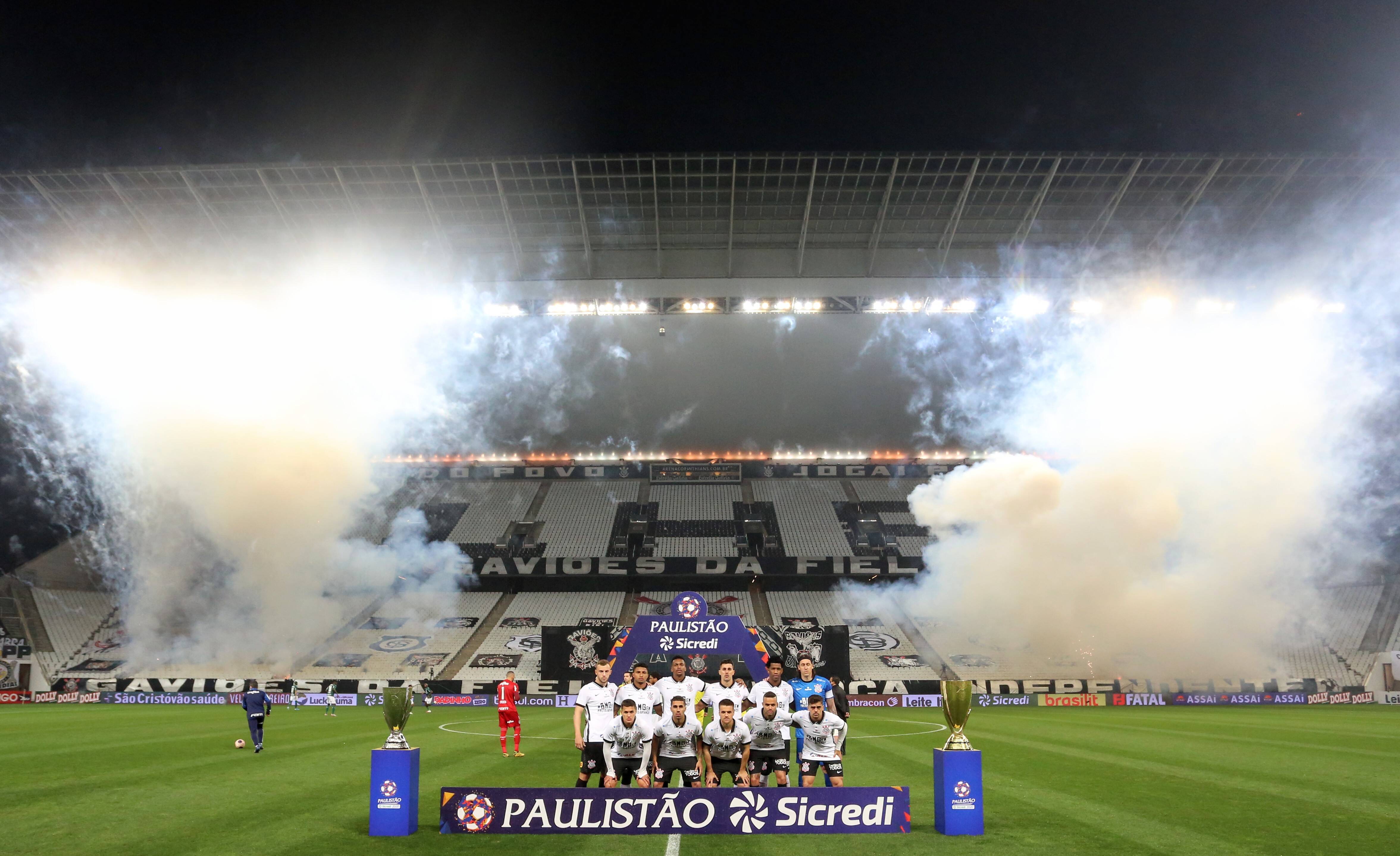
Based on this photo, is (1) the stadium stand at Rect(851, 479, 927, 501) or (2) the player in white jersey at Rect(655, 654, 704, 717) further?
(1) the stadium stand at Rect(851, 479, 927, 501)

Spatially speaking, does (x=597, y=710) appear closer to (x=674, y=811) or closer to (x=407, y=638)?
(x=674, y=811)

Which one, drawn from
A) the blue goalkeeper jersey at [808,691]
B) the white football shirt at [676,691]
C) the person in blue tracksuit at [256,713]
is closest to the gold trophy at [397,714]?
the blue goalkeeper jersey at [808,691]

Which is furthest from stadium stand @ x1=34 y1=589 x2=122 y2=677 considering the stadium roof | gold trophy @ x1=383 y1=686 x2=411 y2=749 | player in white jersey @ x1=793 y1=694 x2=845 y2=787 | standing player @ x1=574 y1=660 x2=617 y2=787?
player in white jersey @ x1=793 y1=694 x2=845 y2=787

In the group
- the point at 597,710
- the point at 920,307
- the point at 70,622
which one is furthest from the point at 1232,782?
the point at 70,622

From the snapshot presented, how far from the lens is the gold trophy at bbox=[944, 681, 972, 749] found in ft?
29.2

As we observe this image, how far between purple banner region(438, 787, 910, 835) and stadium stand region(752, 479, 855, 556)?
35.7 meters

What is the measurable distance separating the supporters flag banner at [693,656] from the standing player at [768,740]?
57.7 feet

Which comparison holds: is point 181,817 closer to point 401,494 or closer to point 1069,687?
point 1069,687

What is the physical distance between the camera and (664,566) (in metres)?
44.2

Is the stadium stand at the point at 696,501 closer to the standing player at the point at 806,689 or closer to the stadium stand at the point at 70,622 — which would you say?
the stadium stand at the point at 70,622

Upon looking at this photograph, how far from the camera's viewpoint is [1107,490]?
118 ft

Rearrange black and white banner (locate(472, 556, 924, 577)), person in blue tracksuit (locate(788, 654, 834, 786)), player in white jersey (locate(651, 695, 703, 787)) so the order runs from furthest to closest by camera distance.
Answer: black and white banner (locate(472, 556, 924, 577)) < person in blue tracksuit (locate(788, 654, 834, 786)) < player in white jersey (locate(651, 695, 703, 787))

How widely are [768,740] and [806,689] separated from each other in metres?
0.92

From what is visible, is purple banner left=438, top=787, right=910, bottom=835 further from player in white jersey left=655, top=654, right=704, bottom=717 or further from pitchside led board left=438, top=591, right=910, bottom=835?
player in white jersey left=655, top=654, right=704, bottom=717
